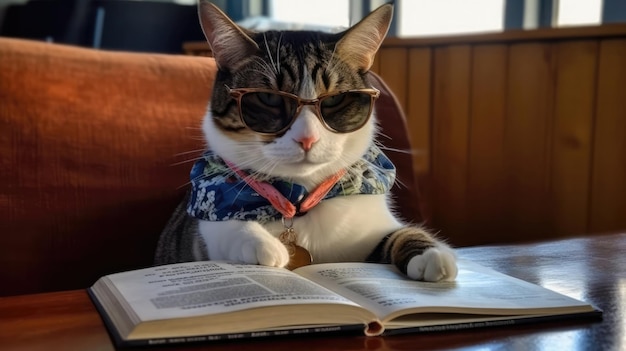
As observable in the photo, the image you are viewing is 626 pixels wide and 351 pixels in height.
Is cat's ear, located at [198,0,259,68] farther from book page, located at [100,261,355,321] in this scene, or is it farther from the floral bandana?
book page, located at [100,261,355,321]

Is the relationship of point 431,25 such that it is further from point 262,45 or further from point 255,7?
point 262,45

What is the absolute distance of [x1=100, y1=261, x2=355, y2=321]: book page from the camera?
0.68 m

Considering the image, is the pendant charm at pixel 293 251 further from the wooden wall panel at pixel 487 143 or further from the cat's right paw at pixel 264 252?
the wooden wall panel at pixel 487 143

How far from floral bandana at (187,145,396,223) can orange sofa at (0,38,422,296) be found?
22 cm

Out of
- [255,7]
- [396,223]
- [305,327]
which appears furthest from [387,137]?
[255,7]

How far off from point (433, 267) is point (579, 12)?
4.86ft

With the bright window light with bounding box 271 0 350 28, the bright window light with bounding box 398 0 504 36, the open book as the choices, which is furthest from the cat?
the bright window light with bounding box 271 0 350 28

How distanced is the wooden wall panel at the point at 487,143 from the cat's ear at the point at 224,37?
1.01 m

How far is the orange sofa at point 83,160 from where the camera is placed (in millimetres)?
1234

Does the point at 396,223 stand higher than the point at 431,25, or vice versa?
the point at 431,25

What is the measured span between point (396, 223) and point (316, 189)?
0.57ft

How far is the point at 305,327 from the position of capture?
26.7 inches

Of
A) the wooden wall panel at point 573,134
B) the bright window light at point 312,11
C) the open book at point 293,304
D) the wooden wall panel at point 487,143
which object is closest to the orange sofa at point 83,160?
the open book at point 293,304

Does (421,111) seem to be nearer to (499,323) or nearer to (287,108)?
(287,108)
